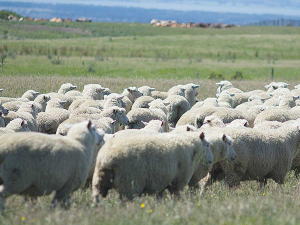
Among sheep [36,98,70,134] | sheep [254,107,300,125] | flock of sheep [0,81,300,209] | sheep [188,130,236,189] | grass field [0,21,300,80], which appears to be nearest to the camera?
flock of sheep [0,81,300,209]

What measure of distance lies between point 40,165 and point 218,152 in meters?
3.28

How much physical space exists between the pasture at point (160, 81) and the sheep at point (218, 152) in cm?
32

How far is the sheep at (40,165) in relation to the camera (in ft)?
16.2

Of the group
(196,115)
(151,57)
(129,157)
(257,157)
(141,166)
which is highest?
(129,157)

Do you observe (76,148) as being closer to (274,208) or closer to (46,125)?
(274,208)

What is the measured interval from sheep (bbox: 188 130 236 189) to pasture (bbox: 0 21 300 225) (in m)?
0.32

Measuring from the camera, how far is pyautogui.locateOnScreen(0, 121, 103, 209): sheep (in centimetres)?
494

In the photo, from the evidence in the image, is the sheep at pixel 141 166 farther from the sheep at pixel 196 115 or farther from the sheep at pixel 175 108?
the sheep at pixel 175 108

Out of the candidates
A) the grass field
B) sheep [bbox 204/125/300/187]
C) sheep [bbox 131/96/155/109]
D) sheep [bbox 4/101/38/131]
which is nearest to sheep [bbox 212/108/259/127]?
sheep [bbox 204/125/300/187]

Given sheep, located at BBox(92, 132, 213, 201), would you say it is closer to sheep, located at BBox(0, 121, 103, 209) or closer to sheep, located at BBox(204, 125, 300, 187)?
sheep, located at BBox(0, 121, 103, 209)

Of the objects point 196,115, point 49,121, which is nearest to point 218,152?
point 196,115

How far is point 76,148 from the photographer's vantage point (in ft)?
18.0

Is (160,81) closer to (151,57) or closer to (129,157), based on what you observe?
(129,157)

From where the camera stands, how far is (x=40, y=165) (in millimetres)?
5074
